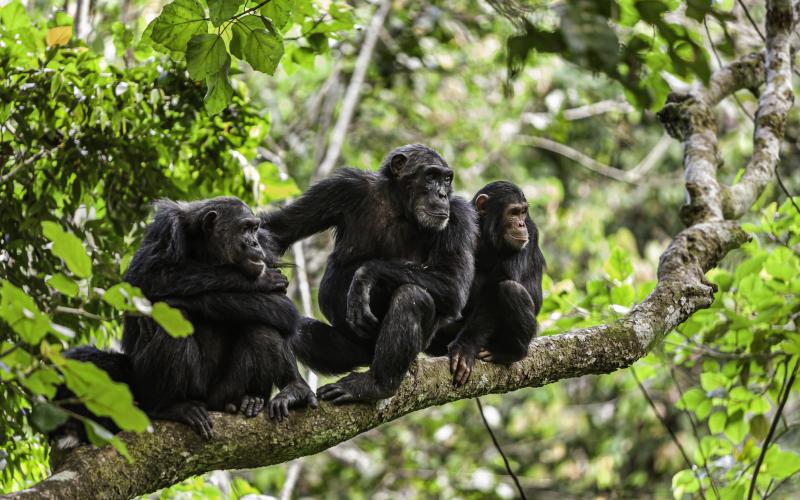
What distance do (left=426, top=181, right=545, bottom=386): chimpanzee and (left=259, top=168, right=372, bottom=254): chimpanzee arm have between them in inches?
33.2

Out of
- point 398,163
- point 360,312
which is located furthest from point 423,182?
point 360,312

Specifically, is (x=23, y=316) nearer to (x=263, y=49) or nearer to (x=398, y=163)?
(x=263, y=49)

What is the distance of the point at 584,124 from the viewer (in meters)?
14.2

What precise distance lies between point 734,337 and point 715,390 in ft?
1.34

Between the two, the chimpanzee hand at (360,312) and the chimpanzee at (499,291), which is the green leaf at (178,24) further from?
the chimpanzee at (499,291)

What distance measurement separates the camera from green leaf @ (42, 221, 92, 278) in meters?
2.19

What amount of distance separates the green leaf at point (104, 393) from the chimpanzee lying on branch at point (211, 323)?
56.8 inches

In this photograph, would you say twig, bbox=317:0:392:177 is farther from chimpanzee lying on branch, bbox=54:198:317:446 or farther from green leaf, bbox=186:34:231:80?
green leaf, bbox=186:34:231:80

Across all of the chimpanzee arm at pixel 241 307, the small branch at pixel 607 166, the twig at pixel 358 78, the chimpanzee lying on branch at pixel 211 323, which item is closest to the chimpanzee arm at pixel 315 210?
the chimpanzee lying on branch at pixel 211 323

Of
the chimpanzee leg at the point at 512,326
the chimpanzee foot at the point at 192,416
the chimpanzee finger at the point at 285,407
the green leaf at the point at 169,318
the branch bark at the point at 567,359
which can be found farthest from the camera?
the chimpanzee leg at the point at 512,326

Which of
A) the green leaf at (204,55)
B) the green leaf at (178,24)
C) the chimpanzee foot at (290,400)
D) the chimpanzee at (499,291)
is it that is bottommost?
the chimpanzee at (499,291)

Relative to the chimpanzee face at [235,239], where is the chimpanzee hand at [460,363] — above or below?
below

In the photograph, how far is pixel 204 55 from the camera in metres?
3.18

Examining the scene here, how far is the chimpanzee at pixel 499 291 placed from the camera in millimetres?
4391
